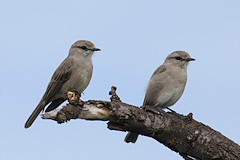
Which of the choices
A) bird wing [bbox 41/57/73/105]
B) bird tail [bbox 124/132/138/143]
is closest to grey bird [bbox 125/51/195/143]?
bird tail [bbox 124/132/138/143]

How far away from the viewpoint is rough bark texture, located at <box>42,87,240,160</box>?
648 centimetres

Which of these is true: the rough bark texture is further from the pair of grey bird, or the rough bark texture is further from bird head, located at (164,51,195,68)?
bird head, located at (164,51,195,68)

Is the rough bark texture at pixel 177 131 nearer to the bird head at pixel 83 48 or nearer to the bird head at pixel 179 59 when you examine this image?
the bird head at pixel 179 59

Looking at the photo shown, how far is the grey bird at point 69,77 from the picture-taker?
9.23 meters

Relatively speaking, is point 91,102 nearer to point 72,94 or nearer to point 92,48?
point 72,94

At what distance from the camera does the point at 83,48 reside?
9.95 m

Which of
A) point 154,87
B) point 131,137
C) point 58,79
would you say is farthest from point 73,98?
point 58,79

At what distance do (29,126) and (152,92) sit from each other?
3.27 m

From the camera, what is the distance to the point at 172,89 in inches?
345

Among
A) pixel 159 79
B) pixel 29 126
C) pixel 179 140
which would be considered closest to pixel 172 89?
pixel 159 79

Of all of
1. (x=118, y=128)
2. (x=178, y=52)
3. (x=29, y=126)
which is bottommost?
(x=29, y=126)

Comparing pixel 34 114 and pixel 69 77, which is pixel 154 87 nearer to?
pixel 69 77

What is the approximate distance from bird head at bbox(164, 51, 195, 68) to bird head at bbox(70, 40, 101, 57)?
6.51 feet

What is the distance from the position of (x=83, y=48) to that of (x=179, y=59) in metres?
2.62
